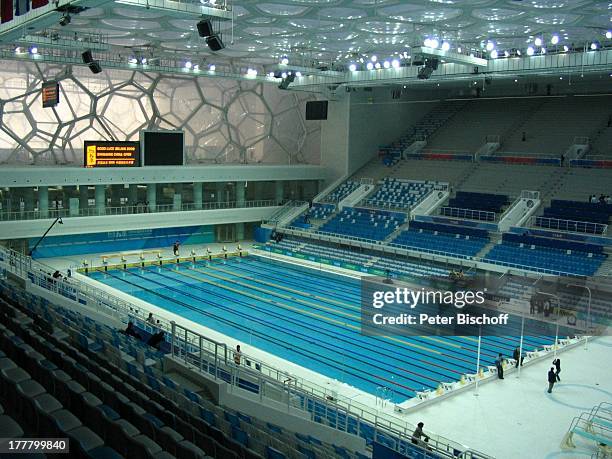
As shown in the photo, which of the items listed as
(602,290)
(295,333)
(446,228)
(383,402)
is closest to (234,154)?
(446,228)

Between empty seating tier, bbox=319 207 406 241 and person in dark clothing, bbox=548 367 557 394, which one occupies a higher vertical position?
empty seating tier, bbox=319 207 406 241

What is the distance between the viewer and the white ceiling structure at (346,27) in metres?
17.9

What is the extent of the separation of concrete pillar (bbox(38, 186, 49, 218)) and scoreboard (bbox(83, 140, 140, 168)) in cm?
216

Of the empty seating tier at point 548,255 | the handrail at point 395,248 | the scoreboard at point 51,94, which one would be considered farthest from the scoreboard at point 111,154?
the empty seating tier at point 548,255

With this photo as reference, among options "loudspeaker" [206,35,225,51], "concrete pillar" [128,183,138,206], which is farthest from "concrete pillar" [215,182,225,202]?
"loudspeaker" [206,35,225,51]

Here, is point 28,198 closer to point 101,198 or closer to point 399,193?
point 101,198

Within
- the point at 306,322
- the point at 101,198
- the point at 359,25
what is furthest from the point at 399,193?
the point at 306,322

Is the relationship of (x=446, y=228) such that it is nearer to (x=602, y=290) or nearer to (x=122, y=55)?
(x=602, y=290)

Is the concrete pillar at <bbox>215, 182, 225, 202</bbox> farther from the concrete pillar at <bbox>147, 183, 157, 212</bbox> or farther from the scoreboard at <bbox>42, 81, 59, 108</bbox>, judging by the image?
the scoreboard at <bbox>42, 81, 59, 108</bbox>

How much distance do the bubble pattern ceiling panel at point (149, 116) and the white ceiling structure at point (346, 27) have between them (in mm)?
3136

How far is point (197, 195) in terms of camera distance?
32.8 meters

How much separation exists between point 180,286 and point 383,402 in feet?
41.6

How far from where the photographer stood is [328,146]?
3694 centimetres

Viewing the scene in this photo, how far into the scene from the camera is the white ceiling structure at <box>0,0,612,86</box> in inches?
705
